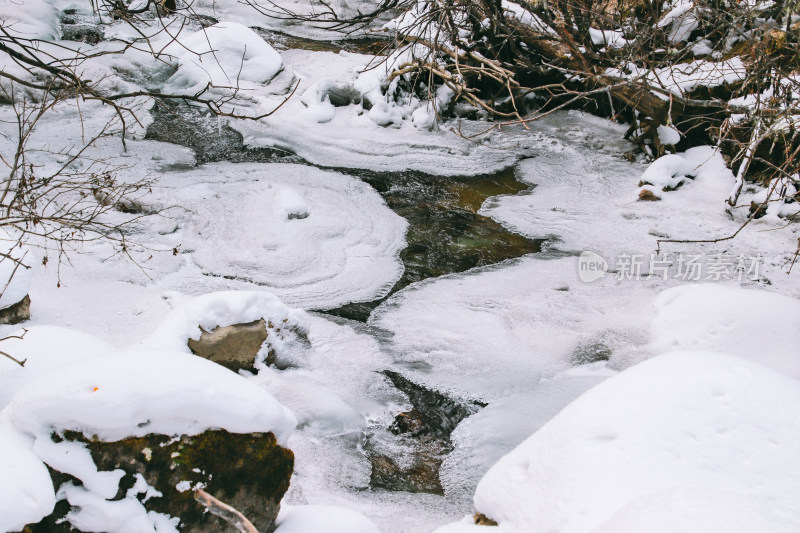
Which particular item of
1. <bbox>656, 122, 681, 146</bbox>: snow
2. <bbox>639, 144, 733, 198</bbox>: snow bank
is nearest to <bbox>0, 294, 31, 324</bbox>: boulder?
<bbox>639, 144, 733, 198</bbox>: snow bank

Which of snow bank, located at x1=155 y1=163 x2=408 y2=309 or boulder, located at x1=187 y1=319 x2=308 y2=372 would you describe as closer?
boulder, located at x1=187 y1=319 x2=308 y2=372

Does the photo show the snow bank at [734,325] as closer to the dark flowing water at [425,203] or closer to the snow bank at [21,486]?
the dark flowing water at [425,203]

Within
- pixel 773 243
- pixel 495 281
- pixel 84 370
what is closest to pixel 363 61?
pixel 495 281

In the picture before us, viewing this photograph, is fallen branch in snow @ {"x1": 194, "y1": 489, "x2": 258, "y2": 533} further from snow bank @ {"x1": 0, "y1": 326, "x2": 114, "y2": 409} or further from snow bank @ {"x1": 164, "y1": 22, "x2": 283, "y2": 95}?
snow bank @ {"x1": 164, "y1": 22, "x2": 283, "y2": 95}

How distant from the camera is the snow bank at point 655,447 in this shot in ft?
6.61

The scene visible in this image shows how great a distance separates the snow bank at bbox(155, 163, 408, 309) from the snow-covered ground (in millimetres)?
24

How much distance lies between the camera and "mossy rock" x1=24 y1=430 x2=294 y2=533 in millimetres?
2320

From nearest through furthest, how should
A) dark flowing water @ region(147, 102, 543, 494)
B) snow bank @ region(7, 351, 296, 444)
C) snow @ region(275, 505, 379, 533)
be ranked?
1. snow bank @ region(7, 351, 296, 444)
2. snow @ region(275, 505, 379, 533)
3. dark flowing water @ region(147, 102, 543, 494)

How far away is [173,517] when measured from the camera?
238 cm

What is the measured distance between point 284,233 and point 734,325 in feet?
12.4

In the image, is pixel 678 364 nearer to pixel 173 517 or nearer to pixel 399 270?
pixel 173 517

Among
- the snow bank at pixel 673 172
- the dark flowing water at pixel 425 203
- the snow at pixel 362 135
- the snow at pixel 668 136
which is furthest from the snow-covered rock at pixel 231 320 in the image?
the snow at pixel 668 136

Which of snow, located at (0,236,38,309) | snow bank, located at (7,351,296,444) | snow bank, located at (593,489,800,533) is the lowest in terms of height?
snow, located at (0,236,38,309)

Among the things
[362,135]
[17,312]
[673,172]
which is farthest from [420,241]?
[17,312]
